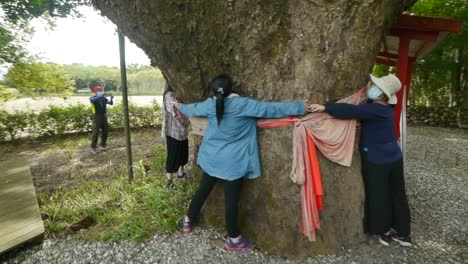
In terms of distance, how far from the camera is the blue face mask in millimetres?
2658

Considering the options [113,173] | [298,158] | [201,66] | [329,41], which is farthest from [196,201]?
[113,173]

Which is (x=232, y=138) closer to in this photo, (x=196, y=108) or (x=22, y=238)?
(x=196, y=108)

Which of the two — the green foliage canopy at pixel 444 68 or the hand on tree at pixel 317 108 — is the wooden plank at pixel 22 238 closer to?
the hand on tree at pixel 317 108

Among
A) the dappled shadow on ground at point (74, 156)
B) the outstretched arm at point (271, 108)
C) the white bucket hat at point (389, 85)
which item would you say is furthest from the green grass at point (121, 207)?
the white bucket hat at point (389, 85)

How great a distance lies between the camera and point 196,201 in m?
2.89

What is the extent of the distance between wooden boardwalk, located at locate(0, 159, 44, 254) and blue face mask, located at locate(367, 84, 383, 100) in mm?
3622

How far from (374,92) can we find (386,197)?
1.01m

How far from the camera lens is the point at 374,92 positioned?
268cm

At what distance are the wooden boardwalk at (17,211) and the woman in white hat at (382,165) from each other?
342cm

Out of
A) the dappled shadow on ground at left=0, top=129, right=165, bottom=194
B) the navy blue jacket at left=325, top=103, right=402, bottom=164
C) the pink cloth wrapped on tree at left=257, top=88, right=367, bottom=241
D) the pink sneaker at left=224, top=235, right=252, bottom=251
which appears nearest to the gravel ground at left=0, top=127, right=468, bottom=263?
the pink sneaker at left=224, top=235, right=252, bottom=251

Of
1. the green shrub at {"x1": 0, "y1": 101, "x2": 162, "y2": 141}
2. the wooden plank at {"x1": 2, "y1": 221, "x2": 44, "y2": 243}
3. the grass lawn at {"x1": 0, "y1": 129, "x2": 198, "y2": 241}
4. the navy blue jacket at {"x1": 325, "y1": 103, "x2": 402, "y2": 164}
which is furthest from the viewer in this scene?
the green shrub at {"x1": 0, "y1": 101, "x2": 162, "y2": 141}

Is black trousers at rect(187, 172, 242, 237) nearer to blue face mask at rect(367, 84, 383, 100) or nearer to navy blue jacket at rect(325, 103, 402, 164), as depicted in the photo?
navy blue jacket at rect(325, 103, 402, 164)

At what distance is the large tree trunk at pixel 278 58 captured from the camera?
2.49 metres

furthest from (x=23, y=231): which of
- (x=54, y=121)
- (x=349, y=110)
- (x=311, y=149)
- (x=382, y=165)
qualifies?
(x=54, y=121)
